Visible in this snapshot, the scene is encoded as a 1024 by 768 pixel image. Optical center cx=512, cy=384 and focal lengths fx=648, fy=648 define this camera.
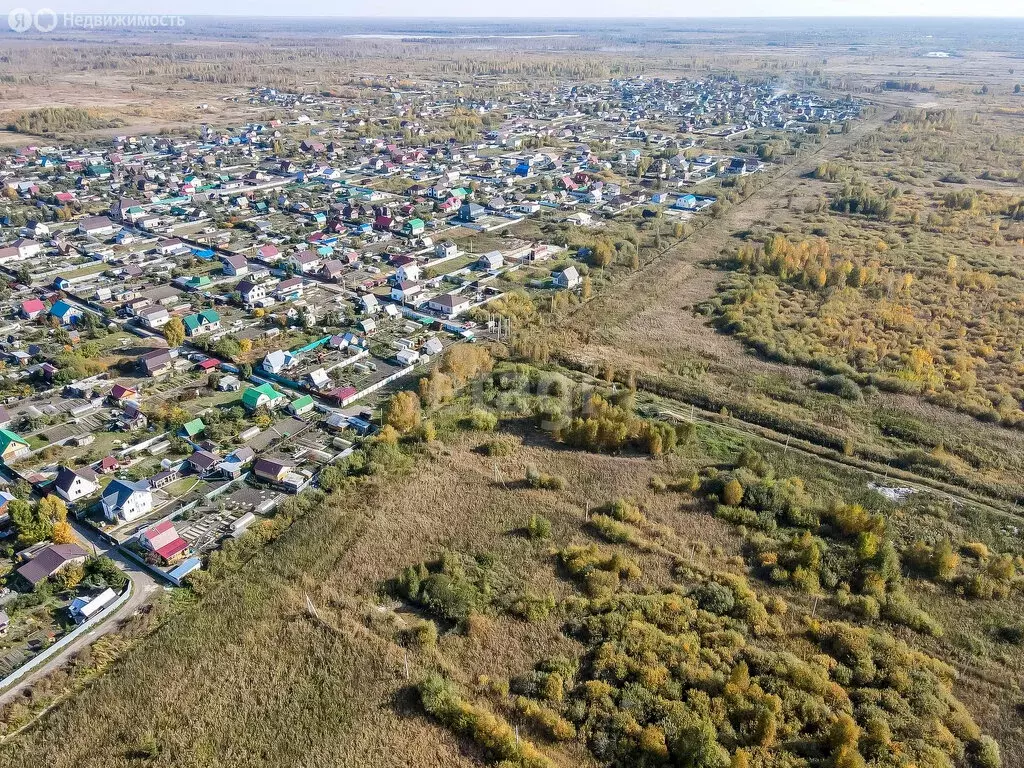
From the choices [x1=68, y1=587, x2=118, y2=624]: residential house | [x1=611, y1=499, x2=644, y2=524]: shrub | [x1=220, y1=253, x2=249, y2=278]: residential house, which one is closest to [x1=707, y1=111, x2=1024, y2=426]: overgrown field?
[x1=611, y1=499, x2=644, y2=524]: shrub

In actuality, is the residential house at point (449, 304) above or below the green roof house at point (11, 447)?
above

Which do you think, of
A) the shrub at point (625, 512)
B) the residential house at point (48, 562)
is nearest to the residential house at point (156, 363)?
the residential house at point (48, 562)

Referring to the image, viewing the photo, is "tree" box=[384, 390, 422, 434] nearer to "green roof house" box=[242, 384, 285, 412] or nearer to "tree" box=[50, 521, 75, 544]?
"green roof house" box=[242, 384, 285, 412]

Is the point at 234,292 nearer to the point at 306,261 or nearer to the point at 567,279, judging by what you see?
the point at 306,261

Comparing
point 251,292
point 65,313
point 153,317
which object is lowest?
point 153,317

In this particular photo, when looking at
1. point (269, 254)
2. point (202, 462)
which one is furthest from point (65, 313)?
point (202, 462)

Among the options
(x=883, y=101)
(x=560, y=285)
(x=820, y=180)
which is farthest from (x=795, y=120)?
(x=560, y=285)

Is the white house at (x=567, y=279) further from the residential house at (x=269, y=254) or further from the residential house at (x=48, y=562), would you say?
the residential house at (x=48, y=562)
